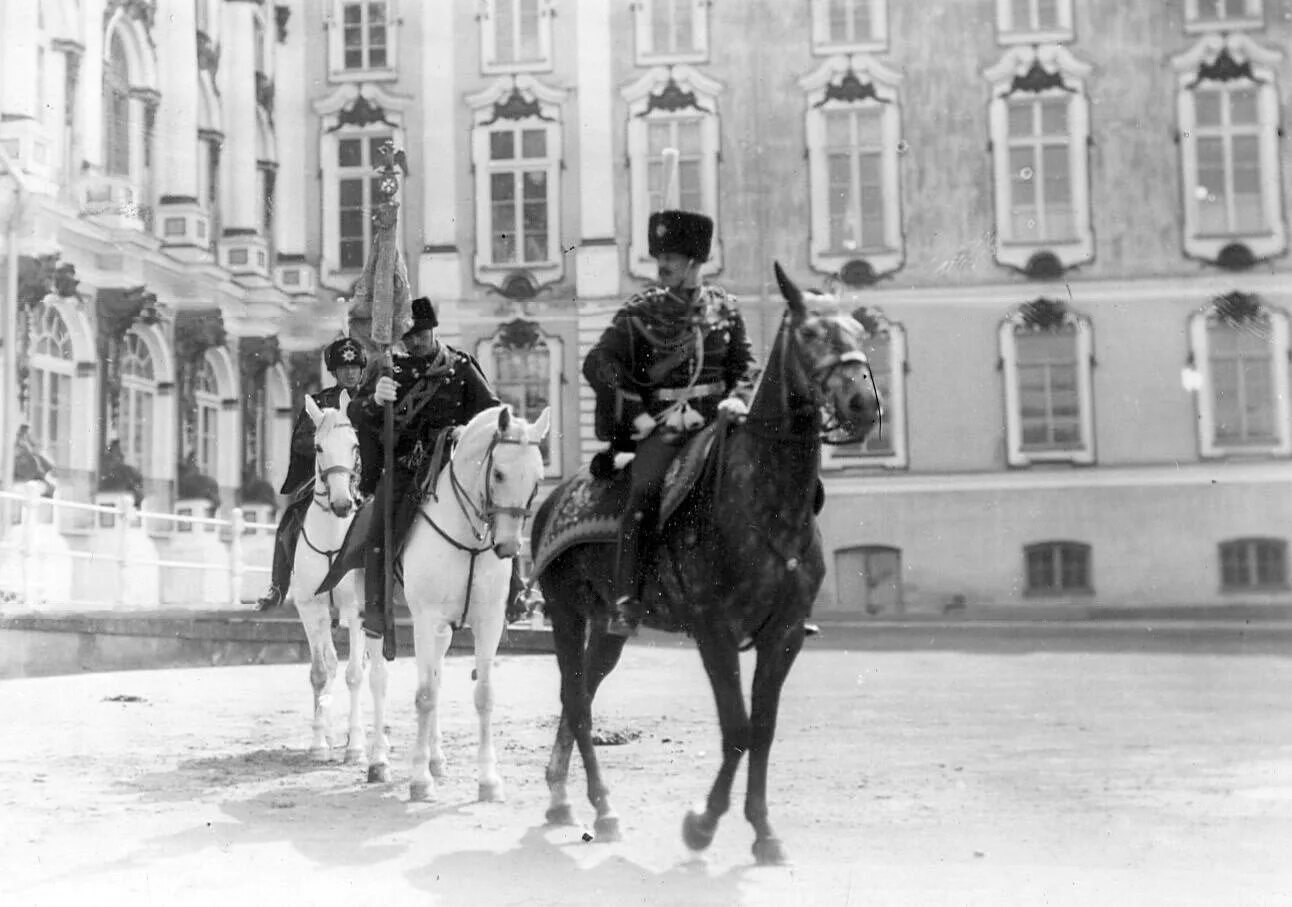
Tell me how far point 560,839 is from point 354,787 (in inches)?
68.1

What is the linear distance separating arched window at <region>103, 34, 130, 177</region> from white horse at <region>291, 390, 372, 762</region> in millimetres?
4165

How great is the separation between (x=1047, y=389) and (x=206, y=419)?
9.29 m

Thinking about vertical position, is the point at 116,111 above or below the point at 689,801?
above

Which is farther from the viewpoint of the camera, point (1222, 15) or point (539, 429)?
point (1222, 15)

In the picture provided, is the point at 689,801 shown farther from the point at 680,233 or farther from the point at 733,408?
the point at 680,233

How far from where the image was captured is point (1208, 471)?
27.3 feet

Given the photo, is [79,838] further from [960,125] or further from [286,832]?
[960,125]

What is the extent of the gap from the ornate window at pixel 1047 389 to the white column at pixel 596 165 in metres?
2.62

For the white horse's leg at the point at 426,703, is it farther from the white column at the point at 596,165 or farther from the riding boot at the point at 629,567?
the white column at the point at 596,165

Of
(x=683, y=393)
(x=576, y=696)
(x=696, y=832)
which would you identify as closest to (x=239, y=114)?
(x=683, y=393)

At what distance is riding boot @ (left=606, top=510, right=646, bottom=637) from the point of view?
217 inches

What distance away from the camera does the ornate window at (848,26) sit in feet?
26.2

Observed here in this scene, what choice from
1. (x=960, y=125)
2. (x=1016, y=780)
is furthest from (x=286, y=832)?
(x=960, y=125)

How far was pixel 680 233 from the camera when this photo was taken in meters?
5.76
